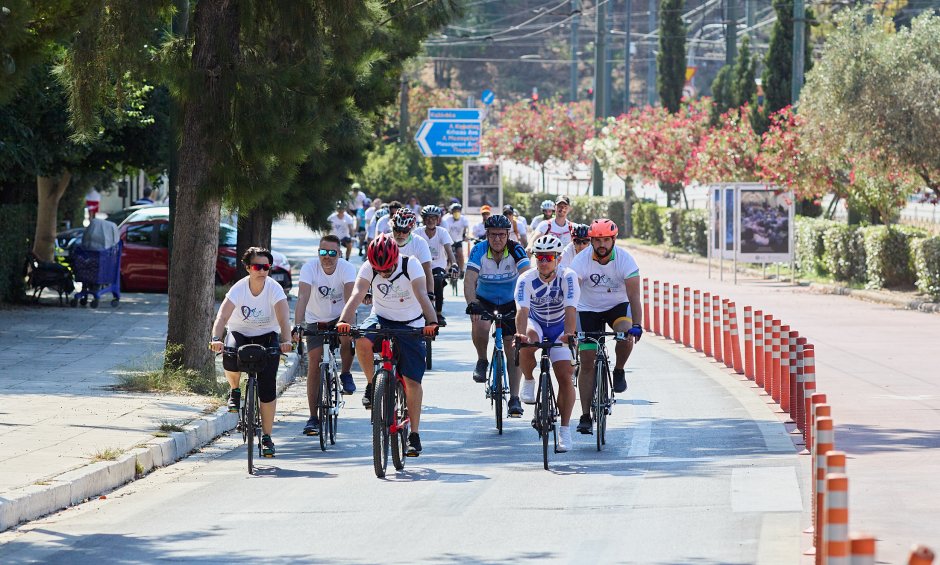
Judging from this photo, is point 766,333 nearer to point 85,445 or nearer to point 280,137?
point 280,137

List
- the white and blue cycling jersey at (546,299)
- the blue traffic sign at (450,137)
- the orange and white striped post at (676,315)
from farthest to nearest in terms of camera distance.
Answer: the blue traffic sign at (450,137), the orange and white striped post at (676,315), the white and blue cycling jersey at (546,299)

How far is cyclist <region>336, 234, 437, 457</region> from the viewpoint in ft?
37.6

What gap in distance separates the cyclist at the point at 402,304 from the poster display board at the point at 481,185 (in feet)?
105

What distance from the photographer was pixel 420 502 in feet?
32.8

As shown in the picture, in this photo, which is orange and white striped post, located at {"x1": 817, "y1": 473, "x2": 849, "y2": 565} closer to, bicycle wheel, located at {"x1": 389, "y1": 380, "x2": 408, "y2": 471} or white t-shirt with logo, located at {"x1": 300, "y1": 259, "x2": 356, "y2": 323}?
bicycle wheel, located at {"x1": 389, "y1": 380, "x2": 408, "y2": 471}

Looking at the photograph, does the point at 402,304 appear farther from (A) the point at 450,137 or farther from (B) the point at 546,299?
(A) the point at 450,137

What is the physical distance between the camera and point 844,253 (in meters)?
33.1

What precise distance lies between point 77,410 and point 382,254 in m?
3.86

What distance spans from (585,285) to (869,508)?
417 cm

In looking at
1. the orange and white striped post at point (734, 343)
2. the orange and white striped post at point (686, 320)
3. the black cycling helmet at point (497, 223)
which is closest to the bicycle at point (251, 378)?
the black cycling helmet at point (497, 223)

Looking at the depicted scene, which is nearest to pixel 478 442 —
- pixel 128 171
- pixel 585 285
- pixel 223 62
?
pixel 585 285

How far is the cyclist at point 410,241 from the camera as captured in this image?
46.0ft

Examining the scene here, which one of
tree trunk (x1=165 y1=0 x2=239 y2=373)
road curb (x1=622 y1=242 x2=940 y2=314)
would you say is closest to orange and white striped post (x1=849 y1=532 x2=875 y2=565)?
tree trunk (x1=165 y1=0 x2=239 y2=373)

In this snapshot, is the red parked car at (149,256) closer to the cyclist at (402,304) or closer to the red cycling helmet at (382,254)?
the cyclist at (402,304)
